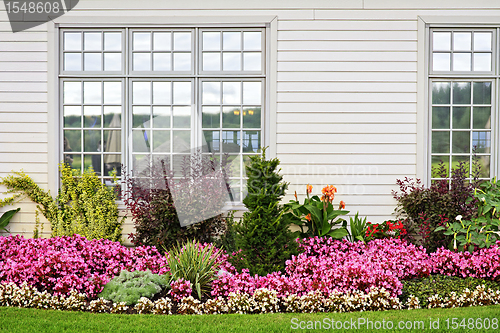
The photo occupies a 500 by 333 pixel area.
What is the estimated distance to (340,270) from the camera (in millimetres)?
3502

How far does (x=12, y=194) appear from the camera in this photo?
4.80 metres

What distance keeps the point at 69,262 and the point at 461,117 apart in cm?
552

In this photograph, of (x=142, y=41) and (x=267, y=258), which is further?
(x=142, y=41)

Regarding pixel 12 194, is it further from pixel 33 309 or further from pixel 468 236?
pixel 468 236

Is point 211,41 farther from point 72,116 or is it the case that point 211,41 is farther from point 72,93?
point 72,116

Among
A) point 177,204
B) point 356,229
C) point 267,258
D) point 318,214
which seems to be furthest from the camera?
point 356,229

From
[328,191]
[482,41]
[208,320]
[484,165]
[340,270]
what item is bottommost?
[208,320]

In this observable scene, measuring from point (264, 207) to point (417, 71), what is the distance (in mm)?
3076

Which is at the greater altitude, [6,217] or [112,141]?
[112,141]

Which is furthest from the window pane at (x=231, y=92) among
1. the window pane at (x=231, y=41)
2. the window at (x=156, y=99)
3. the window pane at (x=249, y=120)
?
the window pane at (x=231, y=41)

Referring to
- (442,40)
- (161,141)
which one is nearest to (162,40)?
(161,141)

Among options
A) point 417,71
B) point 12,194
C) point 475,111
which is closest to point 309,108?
point 417,71

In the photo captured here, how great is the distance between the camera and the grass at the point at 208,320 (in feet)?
9.05

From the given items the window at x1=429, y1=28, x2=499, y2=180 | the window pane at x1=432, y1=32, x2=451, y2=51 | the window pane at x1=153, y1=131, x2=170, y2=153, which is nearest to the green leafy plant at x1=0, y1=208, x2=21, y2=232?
the window pane at x1=153, y1=131, x2=170, y2=153
